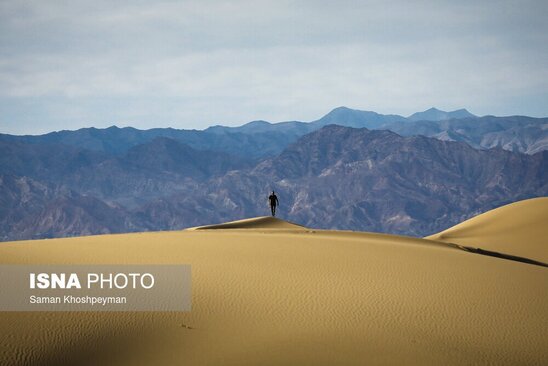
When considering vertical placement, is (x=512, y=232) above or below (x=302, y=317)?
below

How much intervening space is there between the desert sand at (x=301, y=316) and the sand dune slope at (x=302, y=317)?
3cm

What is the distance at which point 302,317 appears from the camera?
13.8m

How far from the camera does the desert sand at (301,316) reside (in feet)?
39.0

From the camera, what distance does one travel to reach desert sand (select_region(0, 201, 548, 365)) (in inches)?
468

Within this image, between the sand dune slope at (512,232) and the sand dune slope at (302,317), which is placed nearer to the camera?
the sand dune slope at (302,317)

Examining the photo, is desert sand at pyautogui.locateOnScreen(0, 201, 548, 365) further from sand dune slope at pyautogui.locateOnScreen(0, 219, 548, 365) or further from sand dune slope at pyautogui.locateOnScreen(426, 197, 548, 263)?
sand dune slope at pyautogui.locateOnScreen(426, 197, 548, 263)

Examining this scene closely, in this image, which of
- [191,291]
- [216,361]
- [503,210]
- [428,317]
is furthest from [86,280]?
[503,210]

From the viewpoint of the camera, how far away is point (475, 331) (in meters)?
13.9

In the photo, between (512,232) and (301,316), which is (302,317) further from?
(512,232)

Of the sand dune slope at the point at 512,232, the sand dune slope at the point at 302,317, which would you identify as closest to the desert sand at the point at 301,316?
the sand dune slope at the point at 302,317

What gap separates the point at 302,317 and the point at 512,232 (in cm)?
3719

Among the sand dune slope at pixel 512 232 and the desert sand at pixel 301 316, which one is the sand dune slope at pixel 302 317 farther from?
the sand dune slope at pixel 512 232

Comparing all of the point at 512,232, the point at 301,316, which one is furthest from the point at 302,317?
the point at 512,232

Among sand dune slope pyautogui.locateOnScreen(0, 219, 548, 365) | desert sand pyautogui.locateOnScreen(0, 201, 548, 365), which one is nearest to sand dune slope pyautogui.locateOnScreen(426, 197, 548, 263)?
desert sand pyautogui.locateOnScreen(0, 201, 548, 365)
